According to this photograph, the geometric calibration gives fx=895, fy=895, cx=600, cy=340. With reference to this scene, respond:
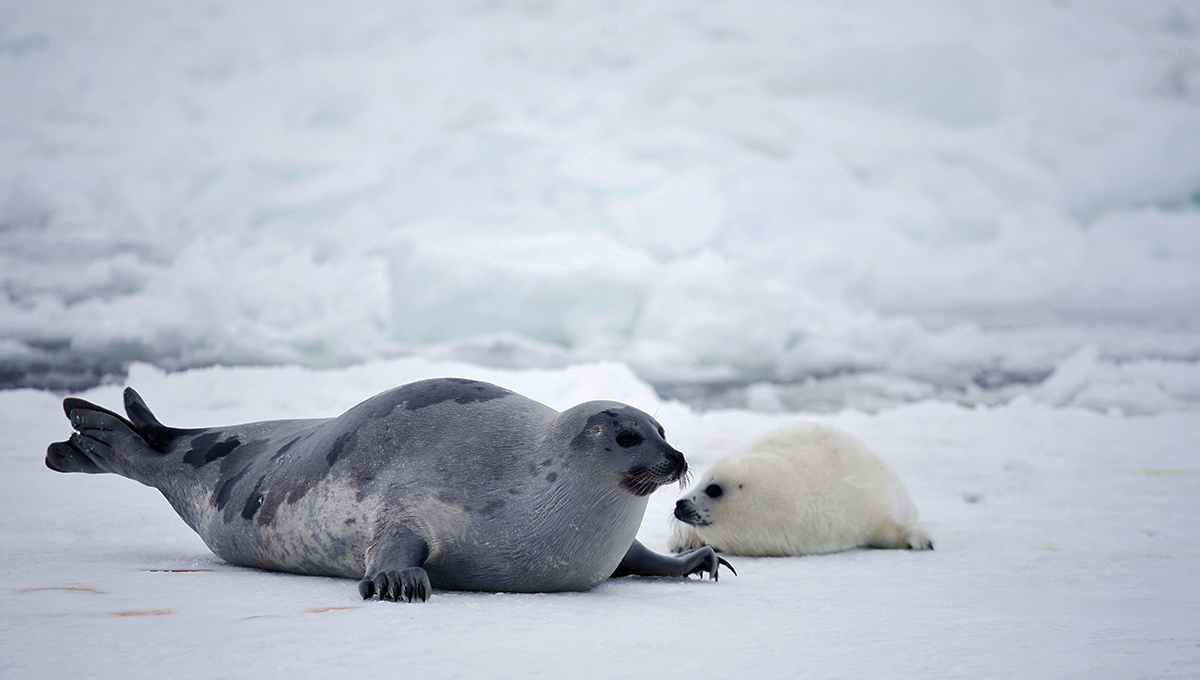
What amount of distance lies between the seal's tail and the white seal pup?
1909mm

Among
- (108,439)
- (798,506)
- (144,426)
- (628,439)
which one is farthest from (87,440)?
(798,506)

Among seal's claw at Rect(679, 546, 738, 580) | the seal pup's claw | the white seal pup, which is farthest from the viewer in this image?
the white seal pup

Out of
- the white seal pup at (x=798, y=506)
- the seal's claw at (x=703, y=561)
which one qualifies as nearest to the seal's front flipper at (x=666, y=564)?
the seal's claw at (x=703, y=561)

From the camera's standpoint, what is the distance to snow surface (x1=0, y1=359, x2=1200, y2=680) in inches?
62.4

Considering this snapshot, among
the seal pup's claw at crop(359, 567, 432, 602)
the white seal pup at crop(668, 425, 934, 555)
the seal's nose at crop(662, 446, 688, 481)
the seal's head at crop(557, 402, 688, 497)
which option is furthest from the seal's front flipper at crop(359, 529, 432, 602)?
the white seal pup at crop(668, 425, 934, 555)

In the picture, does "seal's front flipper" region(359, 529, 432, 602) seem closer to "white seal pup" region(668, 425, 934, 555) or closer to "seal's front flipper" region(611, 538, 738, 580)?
"seal's front flipper" region(611, 538, 738, 580)

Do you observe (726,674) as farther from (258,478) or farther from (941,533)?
(941,533)

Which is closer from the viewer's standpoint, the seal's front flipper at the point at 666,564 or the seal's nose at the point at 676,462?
the seal's nose at the point at 676,462

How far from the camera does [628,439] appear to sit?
2340 millimetres

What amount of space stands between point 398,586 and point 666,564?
3.38 feet

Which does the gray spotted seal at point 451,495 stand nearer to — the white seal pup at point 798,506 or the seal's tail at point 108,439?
the seal's tail at point 108,439

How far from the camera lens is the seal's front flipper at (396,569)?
6.83 feet

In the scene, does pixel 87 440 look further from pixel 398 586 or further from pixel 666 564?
pixel 666 564

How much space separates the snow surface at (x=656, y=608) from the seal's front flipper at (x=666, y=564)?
2.0 inches
